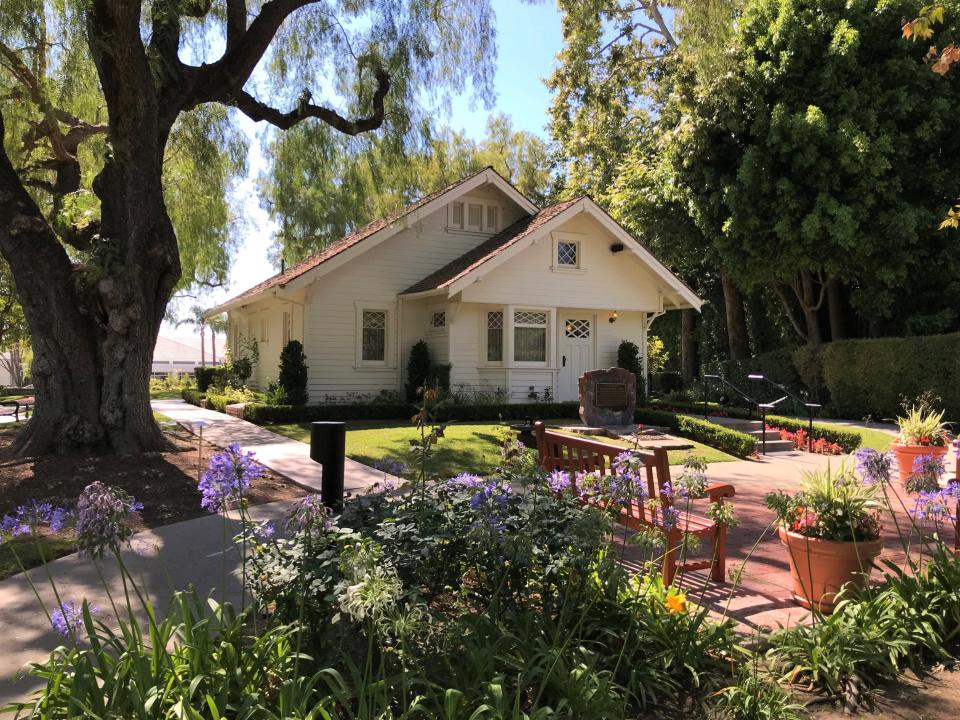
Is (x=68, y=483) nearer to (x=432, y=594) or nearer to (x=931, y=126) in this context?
(x=432, y=594)

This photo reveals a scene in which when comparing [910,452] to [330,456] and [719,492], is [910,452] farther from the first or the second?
[330,456]

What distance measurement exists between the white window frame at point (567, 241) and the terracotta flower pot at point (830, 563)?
52.0 feet

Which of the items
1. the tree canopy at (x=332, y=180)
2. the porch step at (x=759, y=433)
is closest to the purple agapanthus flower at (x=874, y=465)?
the porch step at (x=759, y=433)

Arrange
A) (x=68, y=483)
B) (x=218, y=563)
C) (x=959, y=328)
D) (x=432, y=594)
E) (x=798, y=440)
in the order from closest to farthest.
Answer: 1. (x=432, y=594)
2. (x=218, y=563)
3. (x=68, y=483)
4. (x=798, y=440)
5. (x=959, y=328)

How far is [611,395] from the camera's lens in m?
15.8

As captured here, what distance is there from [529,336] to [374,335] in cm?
455

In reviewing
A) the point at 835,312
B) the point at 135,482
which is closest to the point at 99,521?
the point at 135,482

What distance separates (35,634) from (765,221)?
800 inches

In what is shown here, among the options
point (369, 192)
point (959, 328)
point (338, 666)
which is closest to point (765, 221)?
point (959, 328)

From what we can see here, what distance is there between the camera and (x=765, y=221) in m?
20.1

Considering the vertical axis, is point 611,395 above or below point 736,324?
below

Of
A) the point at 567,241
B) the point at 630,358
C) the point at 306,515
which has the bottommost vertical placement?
the point at 306,515

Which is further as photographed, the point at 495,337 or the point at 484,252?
the point at 495,337

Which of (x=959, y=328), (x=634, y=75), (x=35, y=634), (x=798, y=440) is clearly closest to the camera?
(x=35, y=634)
